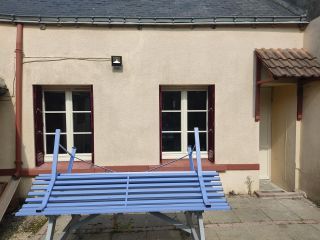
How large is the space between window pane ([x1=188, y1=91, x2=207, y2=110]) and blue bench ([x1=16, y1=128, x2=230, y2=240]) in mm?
2658

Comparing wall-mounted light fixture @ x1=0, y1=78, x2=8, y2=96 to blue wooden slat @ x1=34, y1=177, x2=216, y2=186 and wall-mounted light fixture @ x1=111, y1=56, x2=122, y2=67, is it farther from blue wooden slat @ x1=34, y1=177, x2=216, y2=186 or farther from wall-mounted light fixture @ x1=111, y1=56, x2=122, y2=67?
blue wooden slat @ x1=34, y1=177, x2=216, y2=186

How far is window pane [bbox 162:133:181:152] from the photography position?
6.10 meters

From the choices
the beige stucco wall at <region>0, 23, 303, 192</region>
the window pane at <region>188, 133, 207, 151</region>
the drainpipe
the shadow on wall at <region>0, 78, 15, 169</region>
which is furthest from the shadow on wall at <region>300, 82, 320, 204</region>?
the shadow on wall at <region>0, 78, 15, 169</region>

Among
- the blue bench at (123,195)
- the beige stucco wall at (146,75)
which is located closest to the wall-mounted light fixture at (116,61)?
the beige stucco wall at (146,75)

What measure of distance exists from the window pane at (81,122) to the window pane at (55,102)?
0.33 m

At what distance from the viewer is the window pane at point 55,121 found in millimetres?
5895

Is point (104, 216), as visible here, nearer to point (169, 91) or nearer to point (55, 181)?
point (55, 181)

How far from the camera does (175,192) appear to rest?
3.35 meters

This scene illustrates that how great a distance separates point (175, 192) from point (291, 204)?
10.5 ft

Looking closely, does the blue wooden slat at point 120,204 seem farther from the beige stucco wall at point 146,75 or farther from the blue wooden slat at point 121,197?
the beige stucco wall at point 146,75

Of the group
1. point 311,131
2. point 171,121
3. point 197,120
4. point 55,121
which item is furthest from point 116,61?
point 311,131

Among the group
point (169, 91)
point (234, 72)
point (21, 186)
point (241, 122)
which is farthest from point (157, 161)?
point (21, 186)

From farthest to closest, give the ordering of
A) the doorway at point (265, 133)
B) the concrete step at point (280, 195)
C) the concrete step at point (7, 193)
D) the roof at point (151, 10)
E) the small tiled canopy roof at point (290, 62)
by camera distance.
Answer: the doorway at point (265, 133) < the concrete step at point (280, 195) < the roof at point (151, 10) < the small tiled canopy roof at point (290, 62) < the concrete step at point (7, 193)

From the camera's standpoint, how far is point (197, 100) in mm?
6082
